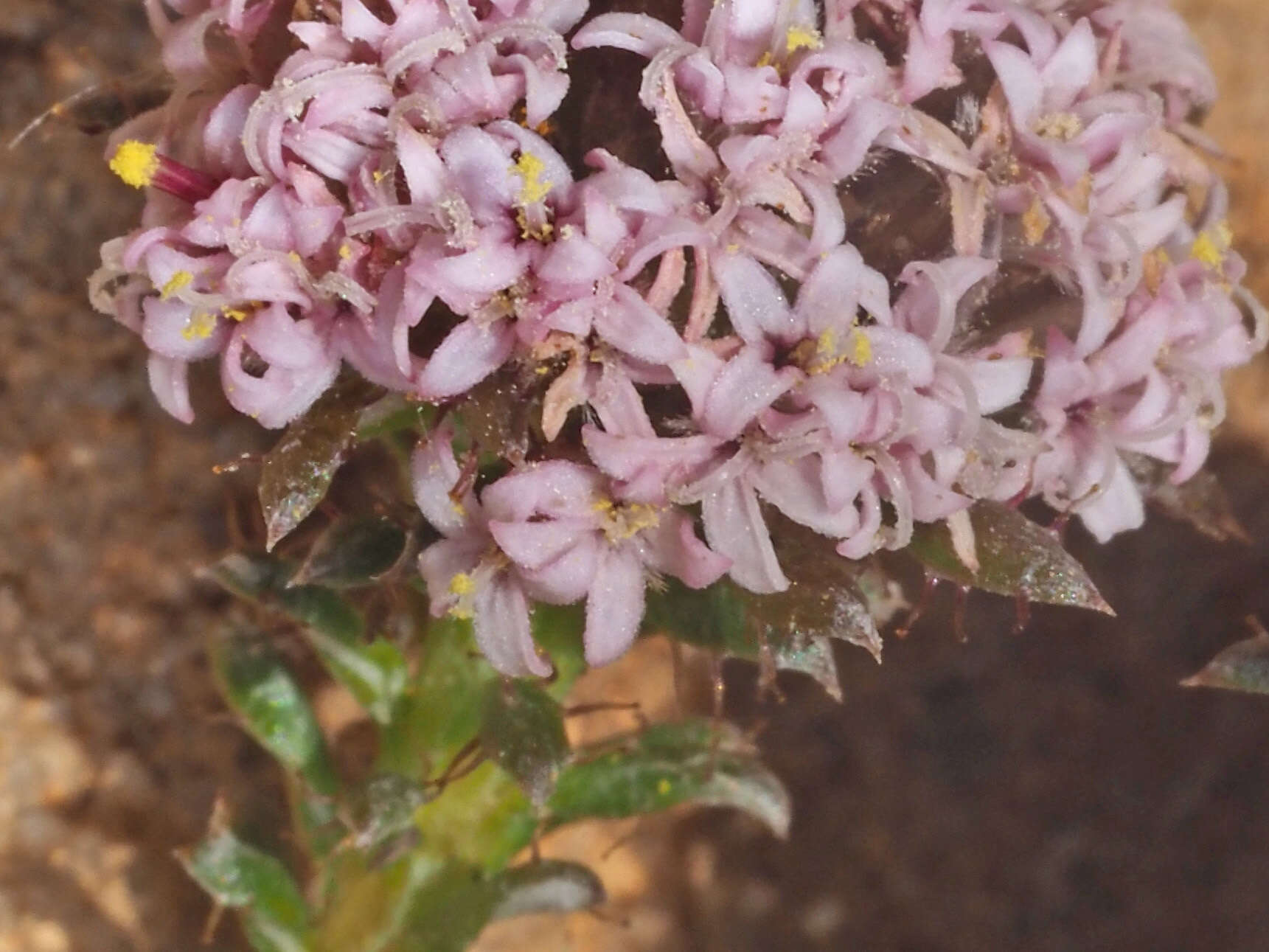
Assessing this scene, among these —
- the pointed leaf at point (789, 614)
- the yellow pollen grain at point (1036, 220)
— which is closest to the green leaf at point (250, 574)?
the pointed leaf at point (789, 614)

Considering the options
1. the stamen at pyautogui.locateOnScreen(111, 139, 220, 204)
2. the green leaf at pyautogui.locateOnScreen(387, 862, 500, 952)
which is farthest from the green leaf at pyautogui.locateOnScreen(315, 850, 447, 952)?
the stamen at pyautogui.locateOnScreen(111, 139, 220, 204)

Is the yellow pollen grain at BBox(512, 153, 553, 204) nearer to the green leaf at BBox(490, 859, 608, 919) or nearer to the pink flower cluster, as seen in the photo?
the pink flower cluster

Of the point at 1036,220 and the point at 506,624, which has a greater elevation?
the point at 1036,220

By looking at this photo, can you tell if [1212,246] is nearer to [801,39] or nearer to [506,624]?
[801,39]

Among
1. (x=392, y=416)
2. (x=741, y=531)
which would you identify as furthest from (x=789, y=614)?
(x=392, y=416)

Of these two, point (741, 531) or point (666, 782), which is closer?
point (741, 531)

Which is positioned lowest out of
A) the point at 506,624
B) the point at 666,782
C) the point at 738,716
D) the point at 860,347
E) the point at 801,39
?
the point at 738,716

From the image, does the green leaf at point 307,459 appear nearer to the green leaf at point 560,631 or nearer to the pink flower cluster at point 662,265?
the pink flower cluster at point 662,265
